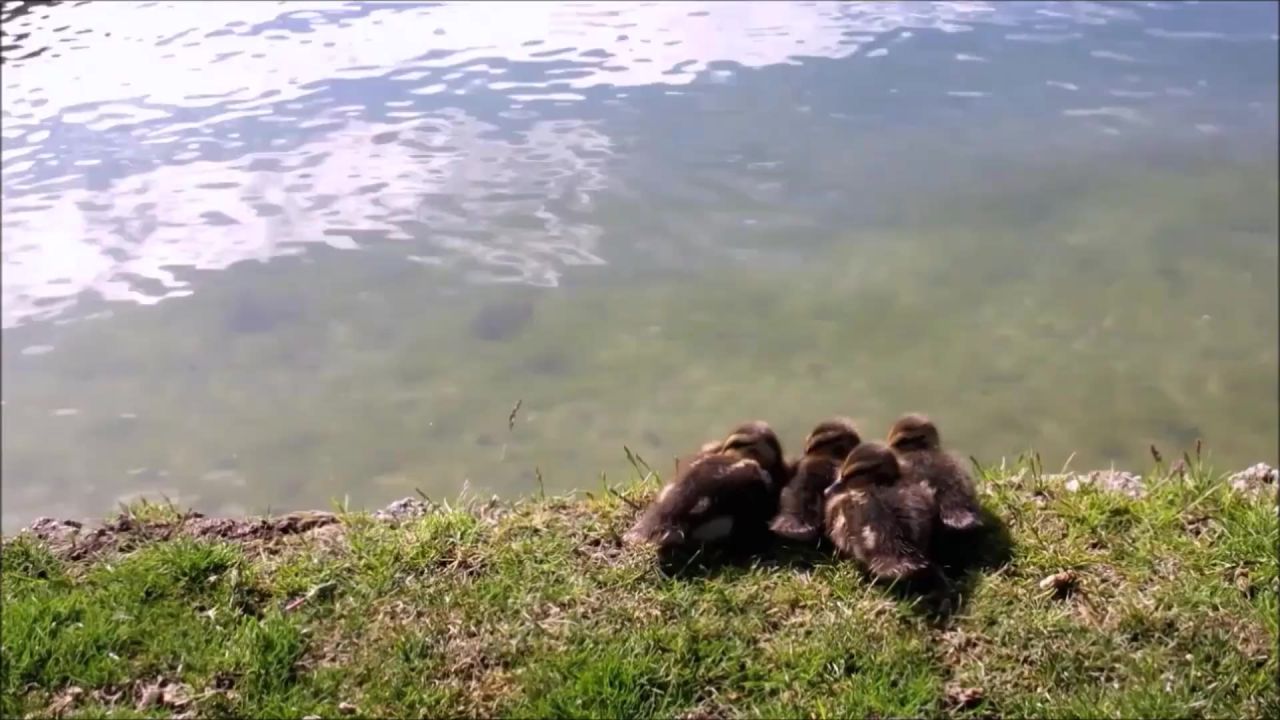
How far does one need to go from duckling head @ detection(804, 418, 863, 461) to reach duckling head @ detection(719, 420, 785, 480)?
0.47ft

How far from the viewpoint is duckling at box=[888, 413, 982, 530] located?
406cm

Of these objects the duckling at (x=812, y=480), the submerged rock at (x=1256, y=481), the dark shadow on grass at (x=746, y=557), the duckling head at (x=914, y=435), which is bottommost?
the submerged rock at (x=1256, y=481)

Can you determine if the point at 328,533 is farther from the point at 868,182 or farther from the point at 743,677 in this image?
the point at 868,182

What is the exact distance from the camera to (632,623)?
3.79 metres

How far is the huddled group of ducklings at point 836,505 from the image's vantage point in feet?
12.8

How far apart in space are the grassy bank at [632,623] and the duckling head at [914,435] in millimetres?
394

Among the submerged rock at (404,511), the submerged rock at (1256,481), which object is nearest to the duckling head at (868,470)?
the submerged rock at (1256,481)

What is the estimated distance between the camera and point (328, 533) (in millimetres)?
4426

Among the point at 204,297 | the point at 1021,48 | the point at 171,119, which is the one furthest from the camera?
the point at 1021,48

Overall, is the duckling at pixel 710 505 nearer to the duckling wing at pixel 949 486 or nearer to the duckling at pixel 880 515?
the duckling at pixel 880 515

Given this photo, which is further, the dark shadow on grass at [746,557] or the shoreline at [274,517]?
the shoreline at [274,517]

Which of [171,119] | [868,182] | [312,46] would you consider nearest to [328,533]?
[868,182]

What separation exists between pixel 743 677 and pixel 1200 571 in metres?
1.66

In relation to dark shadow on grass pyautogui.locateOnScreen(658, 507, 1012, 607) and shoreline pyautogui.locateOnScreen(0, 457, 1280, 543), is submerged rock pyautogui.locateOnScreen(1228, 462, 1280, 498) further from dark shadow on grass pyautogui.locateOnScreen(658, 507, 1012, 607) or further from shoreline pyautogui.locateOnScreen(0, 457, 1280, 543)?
dark shadow on grass pyautogui.locateOnScreen(658, 507, 1012, 607)
